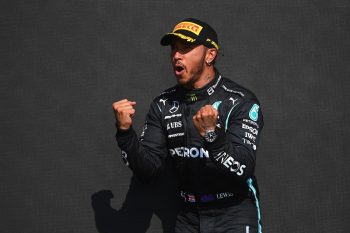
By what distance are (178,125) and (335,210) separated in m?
1.16

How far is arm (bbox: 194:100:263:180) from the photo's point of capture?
2.13 meters

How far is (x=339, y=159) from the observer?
10.0 ft

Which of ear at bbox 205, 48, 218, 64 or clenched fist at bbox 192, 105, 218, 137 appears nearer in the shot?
clenched fist at bbox 192, 105, 218, 137

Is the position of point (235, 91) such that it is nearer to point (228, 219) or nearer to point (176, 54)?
point (176, 54)

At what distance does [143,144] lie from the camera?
8.61 ft

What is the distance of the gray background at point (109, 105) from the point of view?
3.03m

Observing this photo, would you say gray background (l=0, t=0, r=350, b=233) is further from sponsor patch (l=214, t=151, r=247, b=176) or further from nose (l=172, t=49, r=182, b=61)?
sponsor patch (l=214, t=151, r=247, b=176)

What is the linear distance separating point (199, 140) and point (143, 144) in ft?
0.98

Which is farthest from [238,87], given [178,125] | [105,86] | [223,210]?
[105,86]

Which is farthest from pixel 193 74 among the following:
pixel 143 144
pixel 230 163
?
pixel 230 163

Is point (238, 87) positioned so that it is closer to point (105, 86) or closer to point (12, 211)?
point (105, 86)

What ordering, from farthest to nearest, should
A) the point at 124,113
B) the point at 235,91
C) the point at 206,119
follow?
1. the point at 235,91
2. the point at 124,113
3. the point at 206,119

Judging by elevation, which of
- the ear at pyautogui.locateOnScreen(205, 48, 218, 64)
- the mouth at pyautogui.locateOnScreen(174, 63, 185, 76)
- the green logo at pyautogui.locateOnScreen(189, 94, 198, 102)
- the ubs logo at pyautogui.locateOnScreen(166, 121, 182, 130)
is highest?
the ear at pyautogui.locateOnScreen(205, 48, 218, 64)

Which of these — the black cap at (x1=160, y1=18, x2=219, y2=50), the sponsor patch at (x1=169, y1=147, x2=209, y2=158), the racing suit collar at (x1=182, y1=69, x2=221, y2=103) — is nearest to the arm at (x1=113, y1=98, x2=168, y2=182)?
the sponsor patch at (x1=169, y1=147, x2=209, y2=158)
